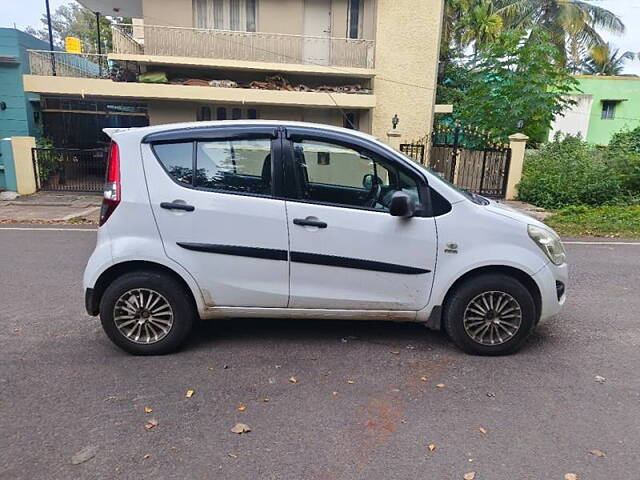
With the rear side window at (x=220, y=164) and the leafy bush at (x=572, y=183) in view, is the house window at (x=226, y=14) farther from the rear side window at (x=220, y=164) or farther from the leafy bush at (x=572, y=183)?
the rear side window at (x=220, y=164)

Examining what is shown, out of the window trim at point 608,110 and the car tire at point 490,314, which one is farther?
the window trim at point 608,110

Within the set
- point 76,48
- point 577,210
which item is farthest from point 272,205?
point 76,48

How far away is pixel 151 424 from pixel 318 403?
107 cm

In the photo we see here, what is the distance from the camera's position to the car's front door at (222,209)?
3482 millimetres

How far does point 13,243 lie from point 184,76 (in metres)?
10.8

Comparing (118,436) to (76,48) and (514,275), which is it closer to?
(514,275)

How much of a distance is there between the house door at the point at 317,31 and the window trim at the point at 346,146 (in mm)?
13901

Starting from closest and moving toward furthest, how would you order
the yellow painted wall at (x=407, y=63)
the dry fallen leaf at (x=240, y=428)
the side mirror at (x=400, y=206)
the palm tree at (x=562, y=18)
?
1. the dry fallen leaf at (x=240, y=428)
2. the side mirror at (x=400, y=206)
3. the yellow painted wall at (x=407, y=63)
4. the palm tree at (x=562, y=18)

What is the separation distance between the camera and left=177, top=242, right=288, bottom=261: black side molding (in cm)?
351

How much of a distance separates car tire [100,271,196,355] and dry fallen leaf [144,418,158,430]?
34.4 inches

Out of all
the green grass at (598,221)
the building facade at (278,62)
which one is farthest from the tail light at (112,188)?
the building facade at (278,62)

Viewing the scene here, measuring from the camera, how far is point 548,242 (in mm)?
3646

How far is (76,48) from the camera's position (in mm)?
19562

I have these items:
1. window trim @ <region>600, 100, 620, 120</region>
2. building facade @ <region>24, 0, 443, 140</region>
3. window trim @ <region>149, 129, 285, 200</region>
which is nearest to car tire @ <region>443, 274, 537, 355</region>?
window trim @ <region>149, 129, 285, 200</region>
